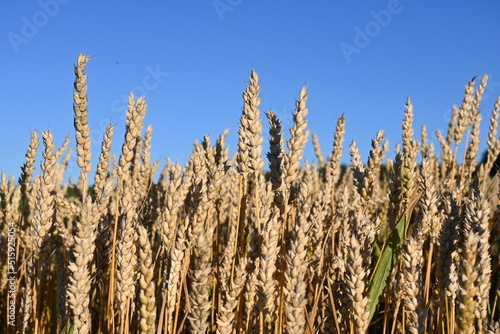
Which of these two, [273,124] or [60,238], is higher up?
[273,124]

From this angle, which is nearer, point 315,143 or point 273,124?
point 273,124

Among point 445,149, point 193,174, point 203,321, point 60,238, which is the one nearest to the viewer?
point 203,321

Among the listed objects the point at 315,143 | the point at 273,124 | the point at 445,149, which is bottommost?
the point at 273,124

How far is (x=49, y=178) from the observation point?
180 centimetres

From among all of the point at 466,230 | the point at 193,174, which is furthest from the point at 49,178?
the point at 466,230

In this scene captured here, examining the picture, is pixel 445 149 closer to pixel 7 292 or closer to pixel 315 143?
pixel 315 143

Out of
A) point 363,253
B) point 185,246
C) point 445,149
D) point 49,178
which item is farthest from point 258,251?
point 445,149

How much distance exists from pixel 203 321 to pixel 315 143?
4200 mm

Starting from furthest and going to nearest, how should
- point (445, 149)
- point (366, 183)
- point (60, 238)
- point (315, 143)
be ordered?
point (315, 143) < point (445, 149) < point (60, 238) < point (366, 183)

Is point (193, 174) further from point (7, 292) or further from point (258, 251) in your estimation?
point (7, 292)

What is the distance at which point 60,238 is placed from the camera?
2.33 m

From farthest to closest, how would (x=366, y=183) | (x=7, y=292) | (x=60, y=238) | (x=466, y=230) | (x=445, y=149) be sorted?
(x=445, y=149) < (x=7, y=292) < (x=60, y=238) < (x=366, y=183) < (x=466, y=230)

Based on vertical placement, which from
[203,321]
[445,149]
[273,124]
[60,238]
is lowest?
[203,321]

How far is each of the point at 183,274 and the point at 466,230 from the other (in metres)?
0.94
